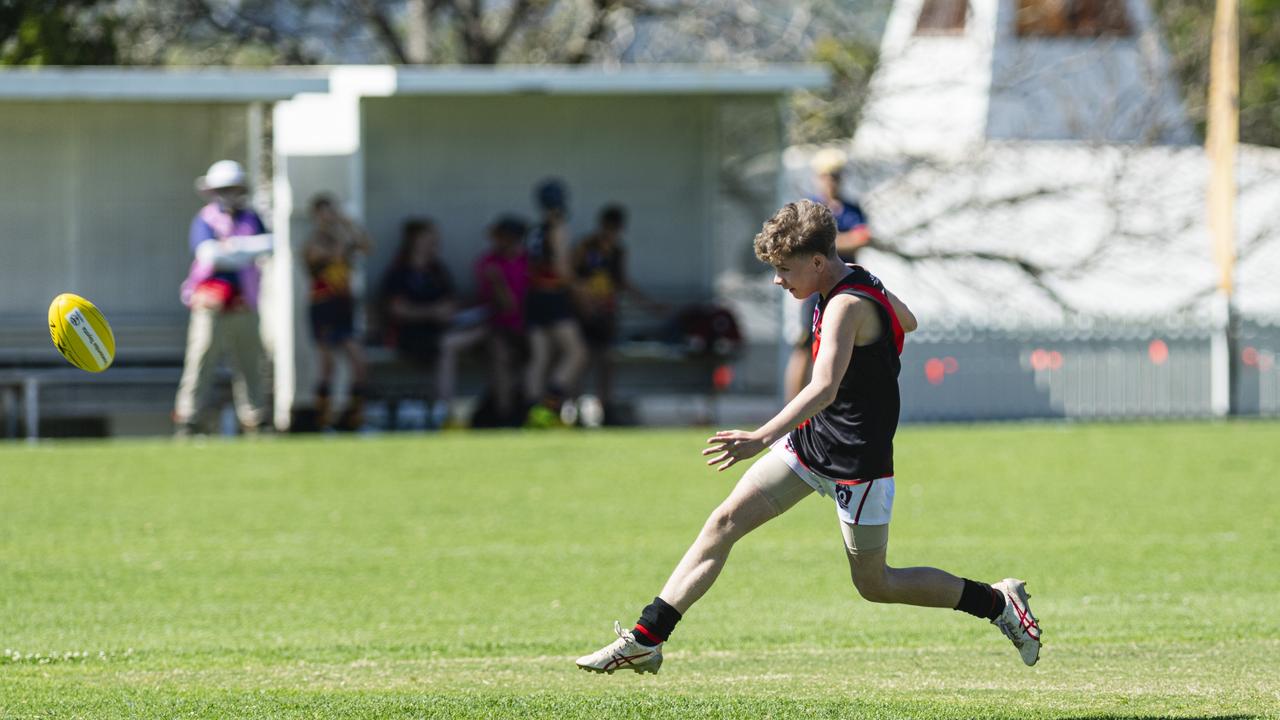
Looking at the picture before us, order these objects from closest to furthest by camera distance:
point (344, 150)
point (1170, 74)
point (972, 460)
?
point (972, 460), point (344, 150), point (1170, 74)

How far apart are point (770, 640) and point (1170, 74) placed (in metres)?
20.6

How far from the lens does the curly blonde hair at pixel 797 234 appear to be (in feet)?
20.9

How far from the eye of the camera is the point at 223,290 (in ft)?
52.1

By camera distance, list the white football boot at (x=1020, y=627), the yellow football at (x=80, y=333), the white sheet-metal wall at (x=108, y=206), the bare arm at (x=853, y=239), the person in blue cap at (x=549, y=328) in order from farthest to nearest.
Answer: the white sheet-metal wall at (x=108, y=206) < the person in blue cap at (x=549, y=328) < the bare arm at (x=853, y=239) < the yellow football at (x=80, y=333) < the white football boot at (x=1020, y=627)

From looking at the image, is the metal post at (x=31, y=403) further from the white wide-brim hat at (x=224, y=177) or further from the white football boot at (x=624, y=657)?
the white football boot at (x=624, y=657)

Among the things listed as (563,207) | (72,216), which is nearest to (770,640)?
(563,207)

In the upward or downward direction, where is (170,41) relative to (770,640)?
upward

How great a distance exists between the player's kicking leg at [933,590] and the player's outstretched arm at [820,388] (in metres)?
0.58

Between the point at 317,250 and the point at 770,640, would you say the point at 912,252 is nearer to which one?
the point at 317,250

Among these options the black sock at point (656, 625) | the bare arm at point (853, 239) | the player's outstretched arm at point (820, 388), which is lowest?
the black sock at point (656, 625)

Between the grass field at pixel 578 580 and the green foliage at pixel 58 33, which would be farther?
the green foliage at pixel 58 33

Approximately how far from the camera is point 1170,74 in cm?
2711

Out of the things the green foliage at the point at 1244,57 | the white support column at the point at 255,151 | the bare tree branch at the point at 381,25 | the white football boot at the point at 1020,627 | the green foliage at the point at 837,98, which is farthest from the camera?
the green foliage at the point at 1244,57

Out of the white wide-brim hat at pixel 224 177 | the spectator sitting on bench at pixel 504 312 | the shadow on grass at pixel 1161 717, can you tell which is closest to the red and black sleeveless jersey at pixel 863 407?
the shadow on grass at pixel 1161 717
